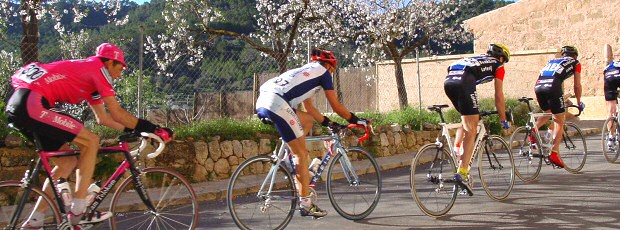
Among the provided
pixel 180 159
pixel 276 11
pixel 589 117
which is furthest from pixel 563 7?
pixel 180 159

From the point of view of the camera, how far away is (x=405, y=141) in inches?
538

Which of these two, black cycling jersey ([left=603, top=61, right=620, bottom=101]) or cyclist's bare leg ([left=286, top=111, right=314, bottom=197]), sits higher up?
black cycling jersey ([left=603, top=61, right=620, bottom=101])

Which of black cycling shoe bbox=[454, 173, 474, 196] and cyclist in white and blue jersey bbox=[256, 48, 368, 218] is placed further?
black cycling shoe bbox=[454, 173, 474, 196]

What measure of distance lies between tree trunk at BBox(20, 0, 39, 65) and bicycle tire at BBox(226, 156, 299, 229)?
4.38 meters

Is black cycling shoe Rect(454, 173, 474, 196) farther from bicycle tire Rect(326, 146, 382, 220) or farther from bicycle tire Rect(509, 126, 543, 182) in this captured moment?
bicycle tire Rect(509, 126, 543, 182)

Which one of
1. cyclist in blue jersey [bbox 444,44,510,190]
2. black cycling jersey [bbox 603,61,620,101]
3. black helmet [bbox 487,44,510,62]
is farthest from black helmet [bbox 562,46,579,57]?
cyclist in blue jersey [bbox 444,44,510,190]

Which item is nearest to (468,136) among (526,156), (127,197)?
(526,156)

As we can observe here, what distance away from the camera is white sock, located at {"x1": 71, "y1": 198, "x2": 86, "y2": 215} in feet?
16.8

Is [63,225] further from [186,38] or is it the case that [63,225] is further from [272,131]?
[186,38]

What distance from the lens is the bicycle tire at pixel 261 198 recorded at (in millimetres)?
5941

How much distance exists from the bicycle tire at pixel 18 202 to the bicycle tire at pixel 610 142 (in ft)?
27.0

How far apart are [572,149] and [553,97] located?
0.91 metres

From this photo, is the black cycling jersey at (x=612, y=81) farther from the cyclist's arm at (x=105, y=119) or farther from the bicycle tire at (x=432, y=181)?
the cyclist's arm at (x=105, y=119)

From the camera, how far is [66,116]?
5133mm
